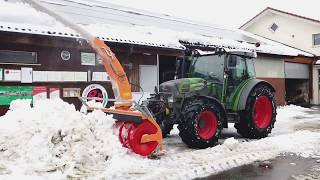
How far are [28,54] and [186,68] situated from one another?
4035 mm

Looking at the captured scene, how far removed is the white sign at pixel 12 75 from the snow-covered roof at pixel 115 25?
3.71 feet

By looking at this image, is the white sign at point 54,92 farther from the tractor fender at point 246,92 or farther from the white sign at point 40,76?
the tractor fender at point 246,92

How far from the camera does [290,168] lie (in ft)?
21.1

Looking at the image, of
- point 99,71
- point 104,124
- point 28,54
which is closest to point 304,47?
point 99,71

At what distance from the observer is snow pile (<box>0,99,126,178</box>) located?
19.7ft

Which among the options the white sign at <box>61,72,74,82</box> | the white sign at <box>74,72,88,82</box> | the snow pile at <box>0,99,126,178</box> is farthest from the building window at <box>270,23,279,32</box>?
the snow pile at <box>0,99,126,178</box>

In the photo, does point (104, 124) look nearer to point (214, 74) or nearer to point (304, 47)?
point (214, 74)

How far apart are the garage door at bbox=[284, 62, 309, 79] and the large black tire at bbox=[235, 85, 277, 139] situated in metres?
11.4

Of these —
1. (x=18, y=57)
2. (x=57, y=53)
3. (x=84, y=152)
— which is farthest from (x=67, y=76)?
(x=84, y=152)

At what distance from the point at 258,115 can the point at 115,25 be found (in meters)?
5.94

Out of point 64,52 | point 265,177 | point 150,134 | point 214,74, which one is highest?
point 64,52

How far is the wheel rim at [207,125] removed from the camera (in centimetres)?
796

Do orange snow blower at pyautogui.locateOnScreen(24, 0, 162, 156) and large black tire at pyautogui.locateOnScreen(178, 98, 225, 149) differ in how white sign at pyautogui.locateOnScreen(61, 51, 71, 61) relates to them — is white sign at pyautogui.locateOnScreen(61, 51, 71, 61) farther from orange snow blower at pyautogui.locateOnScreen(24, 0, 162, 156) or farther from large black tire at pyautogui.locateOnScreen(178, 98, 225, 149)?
large black tire at pyautogui.locateOnScreen(178, 98, 225, 149)

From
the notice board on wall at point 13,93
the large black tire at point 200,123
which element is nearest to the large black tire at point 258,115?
the large black tire at point 200,123
